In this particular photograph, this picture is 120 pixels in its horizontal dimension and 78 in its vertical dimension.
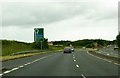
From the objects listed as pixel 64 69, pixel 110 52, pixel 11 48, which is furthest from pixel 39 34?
pixel 64 69

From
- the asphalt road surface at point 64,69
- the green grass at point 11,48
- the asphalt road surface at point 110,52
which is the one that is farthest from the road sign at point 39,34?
the asphalt road surface at point 64,69

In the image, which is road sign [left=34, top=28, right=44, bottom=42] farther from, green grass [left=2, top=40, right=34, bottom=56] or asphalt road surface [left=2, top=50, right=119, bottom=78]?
asphalt road surface [left=2, top=50, right=119, bottom=78]

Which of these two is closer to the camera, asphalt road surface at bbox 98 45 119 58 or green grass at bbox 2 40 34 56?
asphalt road surface at bbox 98 45 119 58

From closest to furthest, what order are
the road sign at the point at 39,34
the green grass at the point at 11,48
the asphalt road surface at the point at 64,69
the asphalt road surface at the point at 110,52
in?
the asphalt road surface at the point at 64,69 → the asphalt road surface at the point at 110,52 → the green grass at the point at 11,48 → the road sign at the point at 39,34

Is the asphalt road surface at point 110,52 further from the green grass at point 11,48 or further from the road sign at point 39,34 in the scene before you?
the green grass at point 11,48

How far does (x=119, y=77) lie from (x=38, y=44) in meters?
84.8

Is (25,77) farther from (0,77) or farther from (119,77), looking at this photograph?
(119,77)

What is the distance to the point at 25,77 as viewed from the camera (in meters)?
18.1

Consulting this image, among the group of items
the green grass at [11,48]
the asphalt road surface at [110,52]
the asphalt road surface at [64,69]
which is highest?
the green grass at [11,48]

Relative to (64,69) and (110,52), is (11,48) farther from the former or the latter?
(64,69)

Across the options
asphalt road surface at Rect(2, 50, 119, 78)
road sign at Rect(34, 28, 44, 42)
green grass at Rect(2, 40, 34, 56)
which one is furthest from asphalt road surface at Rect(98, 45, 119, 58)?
asphalt road surface at Rect(2, 50, 119, 78)

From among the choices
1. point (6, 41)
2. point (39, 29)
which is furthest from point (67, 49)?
point (6, 41)

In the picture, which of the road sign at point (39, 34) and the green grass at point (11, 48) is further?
the road sign at point (39, 34)

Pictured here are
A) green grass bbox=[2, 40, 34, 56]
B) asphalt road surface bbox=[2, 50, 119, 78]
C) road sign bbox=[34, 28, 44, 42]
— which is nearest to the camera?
asphalt road surface bbox=[2, 50, 119, 78]
